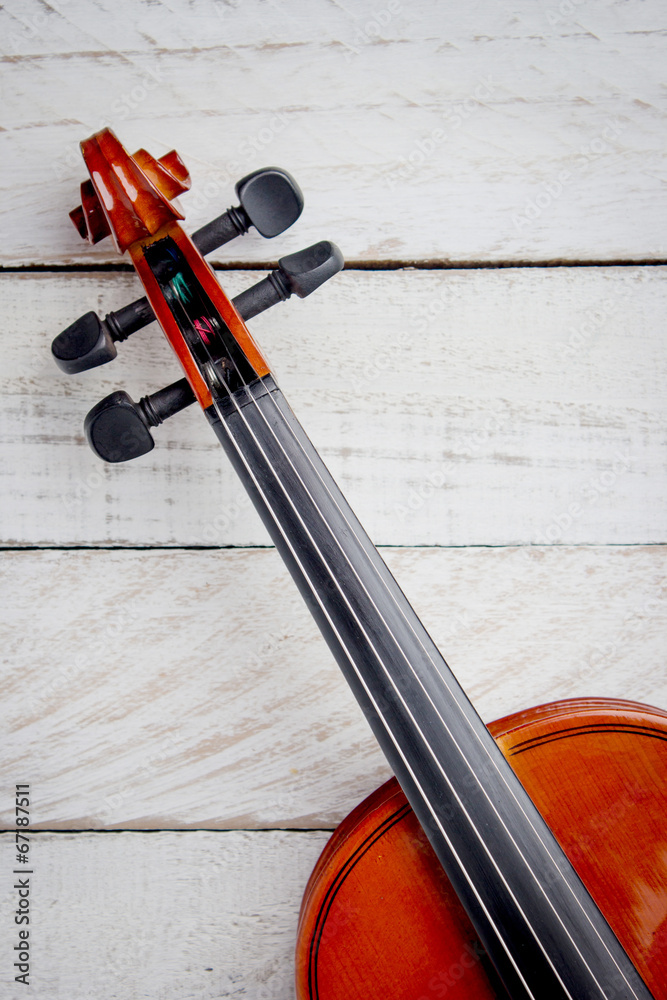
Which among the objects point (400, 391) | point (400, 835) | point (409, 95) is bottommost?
point (400, 835)

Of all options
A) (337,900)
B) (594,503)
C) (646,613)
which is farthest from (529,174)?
(337,900)

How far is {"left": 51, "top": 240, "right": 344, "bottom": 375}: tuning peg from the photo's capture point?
59 cm

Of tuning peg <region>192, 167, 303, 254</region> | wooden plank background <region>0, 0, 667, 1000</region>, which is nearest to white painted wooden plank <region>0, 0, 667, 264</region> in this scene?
wooden plank background <region>0, 0, 667, 1000</region>

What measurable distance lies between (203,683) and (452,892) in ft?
1.19

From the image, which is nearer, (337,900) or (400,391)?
(337,900)

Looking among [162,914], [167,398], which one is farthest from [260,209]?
[162,914]

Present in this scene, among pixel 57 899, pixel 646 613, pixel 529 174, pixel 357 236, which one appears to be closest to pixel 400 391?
pixel 357 236

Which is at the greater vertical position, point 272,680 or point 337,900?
point 272,680

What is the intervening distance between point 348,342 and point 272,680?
17.3 inches

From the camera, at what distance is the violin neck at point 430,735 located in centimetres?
51

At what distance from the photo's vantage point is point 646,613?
2.55 feet

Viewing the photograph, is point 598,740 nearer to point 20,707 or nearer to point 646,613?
point 646,613

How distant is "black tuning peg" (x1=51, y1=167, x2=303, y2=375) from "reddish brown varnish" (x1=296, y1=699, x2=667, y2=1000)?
51cm

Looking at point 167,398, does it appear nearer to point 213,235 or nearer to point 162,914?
point 213,235
